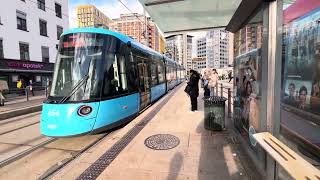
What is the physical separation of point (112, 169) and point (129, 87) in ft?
12.4

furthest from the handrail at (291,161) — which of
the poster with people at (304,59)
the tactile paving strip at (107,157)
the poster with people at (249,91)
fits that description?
the poster with people at (304,59)

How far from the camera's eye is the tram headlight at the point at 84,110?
222 inches

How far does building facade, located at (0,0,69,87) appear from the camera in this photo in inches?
810

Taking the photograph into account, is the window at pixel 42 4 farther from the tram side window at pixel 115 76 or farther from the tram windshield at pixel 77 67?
the tram side window at pixel 115 76

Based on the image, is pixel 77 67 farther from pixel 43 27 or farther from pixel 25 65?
pixel 43 27

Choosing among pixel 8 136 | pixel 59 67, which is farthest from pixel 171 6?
pixel 8 136

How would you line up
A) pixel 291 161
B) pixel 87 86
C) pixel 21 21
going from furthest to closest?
pixel 21 21 < pixel 87 86 < pixel 291 161

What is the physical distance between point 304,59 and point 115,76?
653 centimetres

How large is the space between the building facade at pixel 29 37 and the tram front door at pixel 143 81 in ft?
54.9

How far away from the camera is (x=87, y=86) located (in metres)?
5.88

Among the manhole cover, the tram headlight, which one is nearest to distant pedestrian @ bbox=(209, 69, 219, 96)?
the manhole cover

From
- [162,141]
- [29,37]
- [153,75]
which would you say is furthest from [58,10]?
[162,141]

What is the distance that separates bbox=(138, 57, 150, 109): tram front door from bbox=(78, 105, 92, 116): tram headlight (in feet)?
10.3

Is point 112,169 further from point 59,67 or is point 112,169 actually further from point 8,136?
point 8,136
